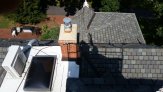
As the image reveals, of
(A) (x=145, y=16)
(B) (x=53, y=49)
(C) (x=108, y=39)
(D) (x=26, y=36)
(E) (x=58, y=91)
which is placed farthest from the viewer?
(A) (x=145, y=16)

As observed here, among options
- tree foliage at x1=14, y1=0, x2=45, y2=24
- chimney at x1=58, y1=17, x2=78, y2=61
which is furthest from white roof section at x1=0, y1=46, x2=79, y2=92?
tree foliage at x1=14, y1=0, x2=45, y2=24

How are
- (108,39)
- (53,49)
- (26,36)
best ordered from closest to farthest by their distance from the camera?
(53,49)
(108,39)
(26,36)

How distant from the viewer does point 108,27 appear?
22.0 metres

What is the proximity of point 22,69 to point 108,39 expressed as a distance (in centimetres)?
1000

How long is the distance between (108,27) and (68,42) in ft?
34.8

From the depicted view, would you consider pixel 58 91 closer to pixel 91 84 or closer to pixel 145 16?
pixel 91 84

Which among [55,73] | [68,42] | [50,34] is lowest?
[50,34]

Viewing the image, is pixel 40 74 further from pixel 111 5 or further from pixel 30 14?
pixel 30 14

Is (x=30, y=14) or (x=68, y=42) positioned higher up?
Result: (x=68, y=42)

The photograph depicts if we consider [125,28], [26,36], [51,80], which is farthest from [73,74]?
[26,36]

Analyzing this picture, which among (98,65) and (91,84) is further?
(98,65)

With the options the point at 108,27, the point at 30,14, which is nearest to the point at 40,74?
the point at 108,27

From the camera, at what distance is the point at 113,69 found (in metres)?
13.5

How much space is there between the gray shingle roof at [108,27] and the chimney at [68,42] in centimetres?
797
